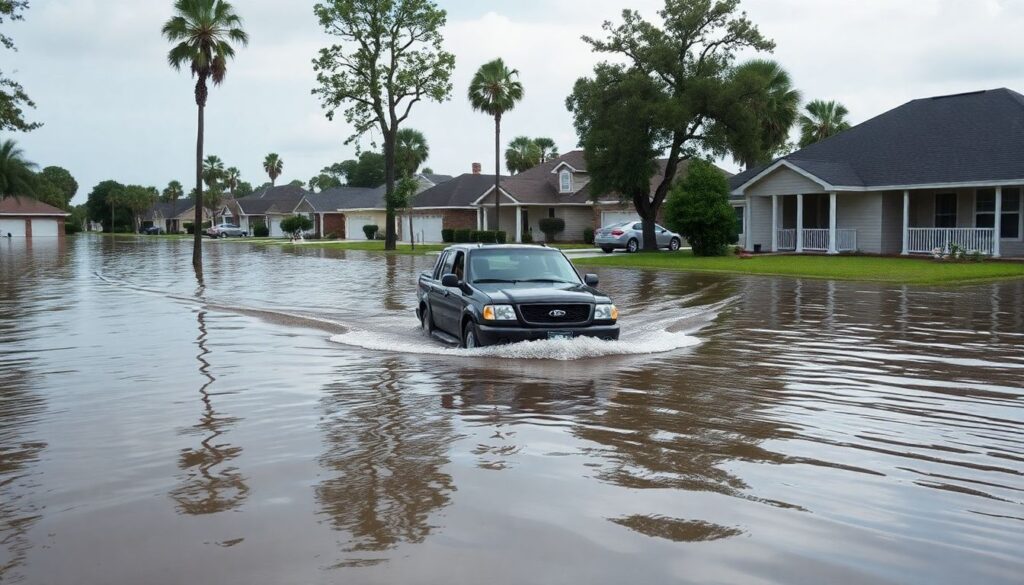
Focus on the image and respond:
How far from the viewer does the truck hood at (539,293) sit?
494 inches

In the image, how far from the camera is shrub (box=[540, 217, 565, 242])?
212 feet

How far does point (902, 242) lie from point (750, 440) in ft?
110

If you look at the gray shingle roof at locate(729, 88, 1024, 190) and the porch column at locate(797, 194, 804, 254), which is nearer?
the gray shingle roof at locate(729, 88, 1024, 190)

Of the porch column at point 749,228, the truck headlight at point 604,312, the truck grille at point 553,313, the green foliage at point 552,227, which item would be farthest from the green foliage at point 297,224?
the truck grille at point 553,313

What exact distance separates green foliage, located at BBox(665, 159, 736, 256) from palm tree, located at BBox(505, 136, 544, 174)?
56136 mm

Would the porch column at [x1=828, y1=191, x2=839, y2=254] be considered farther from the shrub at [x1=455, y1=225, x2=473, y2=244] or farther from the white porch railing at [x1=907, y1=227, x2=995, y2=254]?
the shrub at [x1=455, y1=225, x2=473, y2=244]

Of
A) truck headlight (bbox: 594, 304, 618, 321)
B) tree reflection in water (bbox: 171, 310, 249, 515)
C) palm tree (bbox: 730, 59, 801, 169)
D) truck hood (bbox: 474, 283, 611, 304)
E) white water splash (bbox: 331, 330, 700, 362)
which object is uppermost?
palm tree (bbox: 730, 59, 801, 169)

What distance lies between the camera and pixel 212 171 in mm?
141125

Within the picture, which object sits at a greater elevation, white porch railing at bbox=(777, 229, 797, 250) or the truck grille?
white porch railing at bbox=(777, 229, 797, 250)

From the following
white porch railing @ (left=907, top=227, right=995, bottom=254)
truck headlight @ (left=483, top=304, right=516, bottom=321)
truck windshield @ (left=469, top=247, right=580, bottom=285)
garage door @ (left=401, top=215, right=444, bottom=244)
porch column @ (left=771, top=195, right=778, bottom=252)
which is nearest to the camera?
truck headlight @ (left=483, top=304, right=516, bottom=321)

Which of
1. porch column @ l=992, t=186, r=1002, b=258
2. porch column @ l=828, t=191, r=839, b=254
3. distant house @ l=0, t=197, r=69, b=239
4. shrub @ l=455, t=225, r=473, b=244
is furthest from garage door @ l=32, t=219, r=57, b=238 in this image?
porch column @ l=992, t=186, r=1002, b=258

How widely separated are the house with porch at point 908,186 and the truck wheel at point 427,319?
24629mm

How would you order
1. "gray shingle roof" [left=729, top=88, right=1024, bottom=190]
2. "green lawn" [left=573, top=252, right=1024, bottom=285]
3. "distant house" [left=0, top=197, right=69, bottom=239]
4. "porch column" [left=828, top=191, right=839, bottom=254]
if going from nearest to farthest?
"green lawn" [left=573, top=252, right=1024, bottom=285]
"gray shingle roof" [left=729, top=88, right=1024, bottom=190]
"porch column" [left=828, top=191, right=839, bottom=254]
"distant house" [left=0, top=197, right=69, bottom=239]

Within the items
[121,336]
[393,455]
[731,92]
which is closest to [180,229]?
[731,92]
